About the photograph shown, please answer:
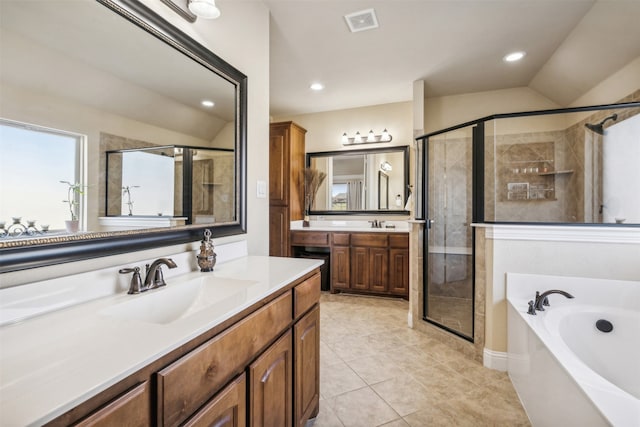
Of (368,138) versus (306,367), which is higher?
(368,138)

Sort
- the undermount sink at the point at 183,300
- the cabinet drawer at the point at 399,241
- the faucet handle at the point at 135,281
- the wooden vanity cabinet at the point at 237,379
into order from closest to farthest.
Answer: the wooden vanity cabinet at the point at 237,379 → the undermount sink at the point at 183,300 → the faucet handle at the point at 135,281 → the cabinet drawer at the point at 399,241

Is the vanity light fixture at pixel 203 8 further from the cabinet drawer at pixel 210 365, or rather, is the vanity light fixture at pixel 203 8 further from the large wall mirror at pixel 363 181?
the large wall mirror at pixel 363 181

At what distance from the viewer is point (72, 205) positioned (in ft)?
3.18

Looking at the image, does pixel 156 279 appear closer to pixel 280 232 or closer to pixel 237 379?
pixel 237 379

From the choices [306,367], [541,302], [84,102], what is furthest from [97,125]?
[541,302]

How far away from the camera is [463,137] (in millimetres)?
2592

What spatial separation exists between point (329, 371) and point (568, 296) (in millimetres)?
1613

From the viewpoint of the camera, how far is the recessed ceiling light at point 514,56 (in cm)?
281

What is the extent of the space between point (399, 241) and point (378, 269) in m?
0.44

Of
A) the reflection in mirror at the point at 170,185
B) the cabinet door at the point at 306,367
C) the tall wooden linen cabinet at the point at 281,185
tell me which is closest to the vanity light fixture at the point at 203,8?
the reflection in mirror at the point at 170,185

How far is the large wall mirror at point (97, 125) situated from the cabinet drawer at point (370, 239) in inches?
93.3

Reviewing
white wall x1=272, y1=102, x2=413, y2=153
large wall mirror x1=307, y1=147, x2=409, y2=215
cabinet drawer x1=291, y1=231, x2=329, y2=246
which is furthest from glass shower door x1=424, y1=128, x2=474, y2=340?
cabinet drawer x1=291, y1=231, x2=329, y2=246

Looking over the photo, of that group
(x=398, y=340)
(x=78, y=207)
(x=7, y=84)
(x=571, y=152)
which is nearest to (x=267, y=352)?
(x=78, y=207)

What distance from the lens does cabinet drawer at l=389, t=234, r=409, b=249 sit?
3.57 m
